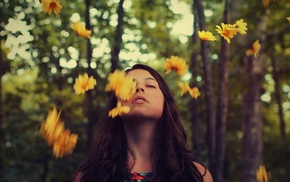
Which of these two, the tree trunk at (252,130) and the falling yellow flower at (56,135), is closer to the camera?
the falling yellow flower at (56,135)

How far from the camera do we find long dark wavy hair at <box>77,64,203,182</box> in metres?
2.40

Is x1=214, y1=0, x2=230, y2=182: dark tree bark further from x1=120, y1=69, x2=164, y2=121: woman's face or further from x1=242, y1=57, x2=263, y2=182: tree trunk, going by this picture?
x1=242, y1=57, x2=263, y2=182: tree trunk

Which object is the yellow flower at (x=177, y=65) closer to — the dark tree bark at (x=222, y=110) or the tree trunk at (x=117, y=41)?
the dark tree bark at (x=222, y=110)

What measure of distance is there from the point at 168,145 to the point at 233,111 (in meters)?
10.2

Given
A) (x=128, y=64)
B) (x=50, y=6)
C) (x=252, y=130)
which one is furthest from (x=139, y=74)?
(x=252, y=130)

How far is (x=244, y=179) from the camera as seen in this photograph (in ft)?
24.8

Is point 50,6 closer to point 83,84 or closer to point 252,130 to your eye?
point 83,84

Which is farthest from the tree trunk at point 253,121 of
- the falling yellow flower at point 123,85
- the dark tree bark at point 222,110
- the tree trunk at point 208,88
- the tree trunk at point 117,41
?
the falling yellow flower at point 123,85

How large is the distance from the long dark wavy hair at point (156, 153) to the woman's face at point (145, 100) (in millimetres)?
116

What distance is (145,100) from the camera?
2348mm

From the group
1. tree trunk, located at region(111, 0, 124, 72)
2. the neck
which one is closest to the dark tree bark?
tree trunk, located at region(111, 0, 124, 72)

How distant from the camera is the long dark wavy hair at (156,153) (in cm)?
240

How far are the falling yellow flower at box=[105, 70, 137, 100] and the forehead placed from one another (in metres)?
0.04

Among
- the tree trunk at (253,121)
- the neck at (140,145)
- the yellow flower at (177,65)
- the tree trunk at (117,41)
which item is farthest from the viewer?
the tree trunk at (253,121)
